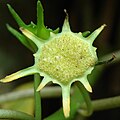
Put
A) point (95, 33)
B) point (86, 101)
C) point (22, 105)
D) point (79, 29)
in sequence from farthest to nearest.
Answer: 1. point (79, 29)
2. point (22, 105)
3. point (86, 101)
4. point (95, 33)

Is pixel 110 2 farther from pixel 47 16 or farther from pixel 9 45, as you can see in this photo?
pixel 9 45

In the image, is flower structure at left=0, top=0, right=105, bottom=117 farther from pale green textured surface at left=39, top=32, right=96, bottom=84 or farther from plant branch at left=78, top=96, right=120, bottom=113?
plant branch at left=78, top=96, right=120, bottom=113

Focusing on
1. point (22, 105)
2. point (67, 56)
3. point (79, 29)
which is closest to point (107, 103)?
point (67, 56)

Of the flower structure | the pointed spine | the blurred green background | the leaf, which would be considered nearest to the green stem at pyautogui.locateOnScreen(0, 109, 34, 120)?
the flower structure

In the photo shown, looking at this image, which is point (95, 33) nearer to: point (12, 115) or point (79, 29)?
point (12, 115)

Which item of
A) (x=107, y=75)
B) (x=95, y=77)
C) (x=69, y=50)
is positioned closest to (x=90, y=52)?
(x=69, y=50)

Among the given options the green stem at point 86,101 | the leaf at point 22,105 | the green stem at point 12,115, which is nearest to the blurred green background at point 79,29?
the leaf at point 22,105
